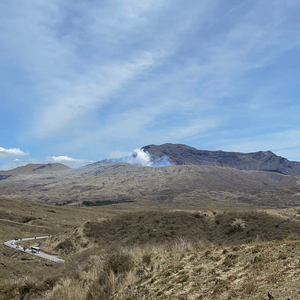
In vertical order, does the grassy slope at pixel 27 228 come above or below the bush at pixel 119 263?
below

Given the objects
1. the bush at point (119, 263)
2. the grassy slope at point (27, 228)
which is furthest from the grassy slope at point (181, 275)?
the grassy slope at point (27, 228)

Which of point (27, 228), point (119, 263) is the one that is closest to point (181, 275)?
point (119, 263)

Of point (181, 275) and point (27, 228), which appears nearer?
point (181, 275)

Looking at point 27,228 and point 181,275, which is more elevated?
point 181,275

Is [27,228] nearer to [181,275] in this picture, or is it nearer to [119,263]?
[119,263]

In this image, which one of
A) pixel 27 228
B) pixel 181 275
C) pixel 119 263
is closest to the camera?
pixel 181 275

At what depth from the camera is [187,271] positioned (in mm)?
8719

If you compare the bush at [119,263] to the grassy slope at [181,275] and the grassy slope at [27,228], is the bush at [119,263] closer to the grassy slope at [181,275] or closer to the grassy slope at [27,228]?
the grassy slope at [181,275]

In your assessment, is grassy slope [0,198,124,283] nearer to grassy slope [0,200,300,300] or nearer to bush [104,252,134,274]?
grassy slope [0,200,300,300]

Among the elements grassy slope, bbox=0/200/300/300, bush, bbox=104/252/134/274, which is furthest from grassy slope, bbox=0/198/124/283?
bush, bbox=104/252/134/274

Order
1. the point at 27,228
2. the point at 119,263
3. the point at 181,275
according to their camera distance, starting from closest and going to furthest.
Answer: the point at 181,275 < the point at 119,263 < the point at 27,228

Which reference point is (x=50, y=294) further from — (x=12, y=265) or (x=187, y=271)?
(x=12, y=265)

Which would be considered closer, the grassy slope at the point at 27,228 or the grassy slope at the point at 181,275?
the grassy slope at the point at 181,275

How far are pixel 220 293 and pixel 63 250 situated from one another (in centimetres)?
3589
